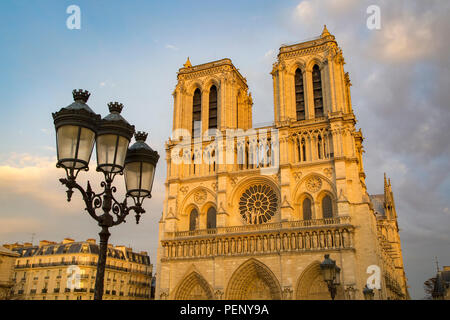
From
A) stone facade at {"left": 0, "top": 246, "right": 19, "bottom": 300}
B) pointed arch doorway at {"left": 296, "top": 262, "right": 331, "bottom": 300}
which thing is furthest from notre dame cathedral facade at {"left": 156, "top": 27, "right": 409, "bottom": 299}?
stone facade at {"left": 0, "top": 246, "right": 19, "bottom": 300}

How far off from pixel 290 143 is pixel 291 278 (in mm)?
9432

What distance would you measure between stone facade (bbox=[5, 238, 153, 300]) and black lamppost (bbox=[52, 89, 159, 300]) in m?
34.1

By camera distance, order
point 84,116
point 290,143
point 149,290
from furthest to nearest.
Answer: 1. point 149,290
2. point 290,143
3. point 84,116

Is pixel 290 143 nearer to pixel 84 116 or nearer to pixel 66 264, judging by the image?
pixel 66 264

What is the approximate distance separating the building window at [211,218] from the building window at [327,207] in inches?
315

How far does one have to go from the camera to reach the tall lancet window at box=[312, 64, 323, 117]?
3238 cm

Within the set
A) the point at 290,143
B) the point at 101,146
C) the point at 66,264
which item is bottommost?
the point at 101,146

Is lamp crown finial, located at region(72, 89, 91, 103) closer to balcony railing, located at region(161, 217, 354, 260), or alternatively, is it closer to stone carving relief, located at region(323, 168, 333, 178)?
balcony railing, located at region(161, 217, 354, 260)

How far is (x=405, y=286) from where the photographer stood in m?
50.5

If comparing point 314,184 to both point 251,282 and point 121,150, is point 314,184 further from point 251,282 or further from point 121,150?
point 121,150

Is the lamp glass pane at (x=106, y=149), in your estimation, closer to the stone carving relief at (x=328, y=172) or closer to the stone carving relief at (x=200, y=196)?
the stone carving relief at (x=328, y=172)
